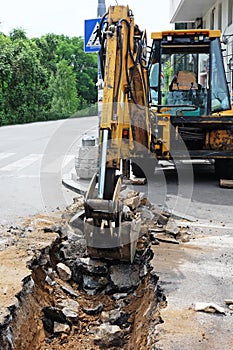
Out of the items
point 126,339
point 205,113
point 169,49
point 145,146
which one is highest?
point 169,49

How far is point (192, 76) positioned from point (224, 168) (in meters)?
2.20

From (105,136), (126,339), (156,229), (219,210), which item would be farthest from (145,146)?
(126,339)

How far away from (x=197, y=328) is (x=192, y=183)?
6.47 m

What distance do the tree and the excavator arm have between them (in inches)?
1430

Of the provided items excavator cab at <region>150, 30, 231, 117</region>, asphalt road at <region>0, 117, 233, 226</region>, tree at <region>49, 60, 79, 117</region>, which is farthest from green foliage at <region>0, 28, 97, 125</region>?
excavator cab at <region>150, 30, 231, 117</region>

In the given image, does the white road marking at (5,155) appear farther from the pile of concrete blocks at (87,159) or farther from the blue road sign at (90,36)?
the blue road sign at (90,36)

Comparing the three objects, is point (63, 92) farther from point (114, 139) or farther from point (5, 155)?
point (114, 139)

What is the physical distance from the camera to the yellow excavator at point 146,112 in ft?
16.2

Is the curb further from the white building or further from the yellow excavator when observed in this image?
the white building

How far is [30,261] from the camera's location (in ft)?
16.5

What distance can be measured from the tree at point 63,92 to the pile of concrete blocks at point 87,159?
3267cm

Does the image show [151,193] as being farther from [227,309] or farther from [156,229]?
[227,309]

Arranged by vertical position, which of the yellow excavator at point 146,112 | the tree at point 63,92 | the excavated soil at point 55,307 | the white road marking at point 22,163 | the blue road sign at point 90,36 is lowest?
the excavated soil at point 55,307

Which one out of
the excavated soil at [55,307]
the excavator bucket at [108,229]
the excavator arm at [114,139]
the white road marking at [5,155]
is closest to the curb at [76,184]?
the excavator arm at [114,139]
